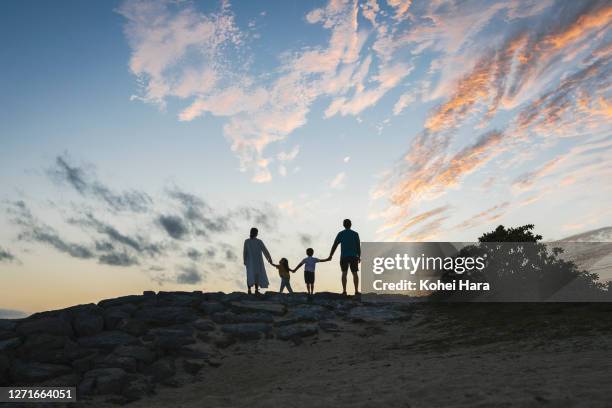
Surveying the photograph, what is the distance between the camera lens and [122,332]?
13.5 meters

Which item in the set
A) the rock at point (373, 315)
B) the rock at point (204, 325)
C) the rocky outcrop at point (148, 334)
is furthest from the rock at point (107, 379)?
the rock at point (373, 315)

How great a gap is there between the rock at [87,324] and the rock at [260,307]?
4168 millimetres

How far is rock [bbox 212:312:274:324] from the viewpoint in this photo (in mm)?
15195

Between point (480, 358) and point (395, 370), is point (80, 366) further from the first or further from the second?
point (480, 358)

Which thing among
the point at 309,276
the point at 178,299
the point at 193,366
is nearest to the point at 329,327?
the point at 309,276

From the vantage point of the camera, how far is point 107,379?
1095 cm

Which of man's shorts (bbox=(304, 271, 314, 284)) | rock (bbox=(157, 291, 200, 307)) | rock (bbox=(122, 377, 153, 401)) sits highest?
man's shorts (bbox=(304, 271, 314, 284))

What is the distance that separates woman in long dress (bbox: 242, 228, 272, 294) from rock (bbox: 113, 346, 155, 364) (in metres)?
5.38

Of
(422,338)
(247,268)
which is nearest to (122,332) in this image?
(247,268)

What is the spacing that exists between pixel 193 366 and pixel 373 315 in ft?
22.0

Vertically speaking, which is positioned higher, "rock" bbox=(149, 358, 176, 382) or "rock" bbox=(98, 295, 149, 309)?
"rock" bbox=(98, 295, 149, 309)

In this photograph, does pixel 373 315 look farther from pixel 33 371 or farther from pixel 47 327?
pixel 33 371

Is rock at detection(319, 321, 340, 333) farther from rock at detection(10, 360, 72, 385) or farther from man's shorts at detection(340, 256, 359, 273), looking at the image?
rock at detection(10, 360, 72, 385)

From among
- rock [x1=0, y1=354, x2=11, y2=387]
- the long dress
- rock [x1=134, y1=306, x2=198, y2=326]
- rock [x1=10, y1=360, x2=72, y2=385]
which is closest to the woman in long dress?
the long dress
